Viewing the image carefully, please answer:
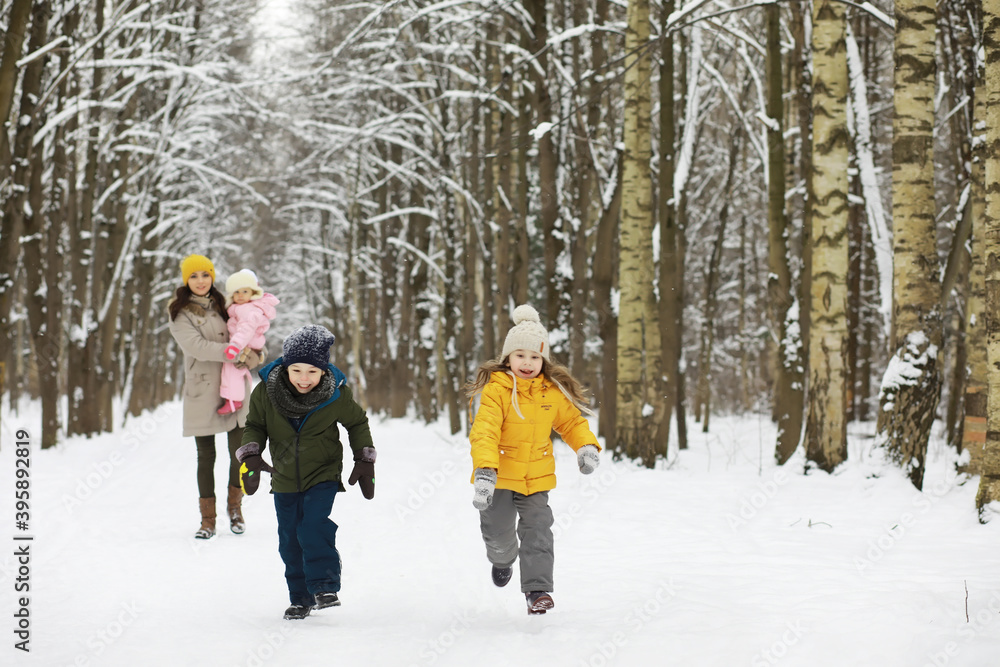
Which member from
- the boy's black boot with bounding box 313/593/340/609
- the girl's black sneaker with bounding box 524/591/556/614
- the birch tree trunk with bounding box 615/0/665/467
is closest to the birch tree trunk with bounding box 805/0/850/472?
the birch tree trunk with bounding box 615/0/665/467

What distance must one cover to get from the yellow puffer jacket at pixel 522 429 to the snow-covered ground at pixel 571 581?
68 cm

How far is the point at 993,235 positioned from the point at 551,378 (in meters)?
3.19

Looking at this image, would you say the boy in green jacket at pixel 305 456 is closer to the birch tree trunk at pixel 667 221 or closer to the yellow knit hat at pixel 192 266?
the yellow knit hat at pixel 192 266

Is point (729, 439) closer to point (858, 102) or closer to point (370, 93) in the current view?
point (858, 102)

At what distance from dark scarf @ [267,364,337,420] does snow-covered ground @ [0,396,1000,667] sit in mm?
1032

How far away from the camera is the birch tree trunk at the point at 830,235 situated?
27.0 ft

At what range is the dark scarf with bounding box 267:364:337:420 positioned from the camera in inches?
175

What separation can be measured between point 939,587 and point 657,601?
138cm

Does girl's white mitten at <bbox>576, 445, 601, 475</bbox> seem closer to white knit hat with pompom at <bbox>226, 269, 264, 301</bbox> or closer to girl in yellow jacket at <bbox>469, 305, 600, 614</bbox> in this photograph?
girl in yellow jacket at <bbox>469, 305, 600, 614</bbox>
